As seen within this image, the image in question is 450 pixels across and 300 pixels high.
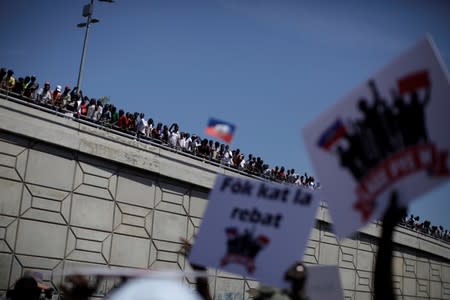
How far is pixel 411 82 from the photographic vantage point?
15.2 ft

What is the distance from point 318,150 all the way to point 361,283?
27.2 meters

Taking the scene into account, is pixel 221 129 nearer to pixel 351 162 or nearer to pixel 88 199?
pixel 351 162

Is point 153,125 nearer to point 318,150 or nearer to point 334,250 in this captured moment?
point 334,250

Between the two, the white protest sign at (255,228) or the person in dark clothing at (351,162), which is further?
the white protest sign at (255,228)

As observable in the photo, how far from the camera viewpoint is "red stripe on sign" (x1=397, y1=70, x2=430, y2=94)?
460 centimetres

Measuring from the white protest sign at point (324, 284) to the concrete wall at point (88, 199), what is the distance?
32.3ft

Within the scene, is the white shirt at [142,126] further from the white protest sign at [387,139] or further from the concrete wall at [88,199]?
the white protest sign at [387,139]

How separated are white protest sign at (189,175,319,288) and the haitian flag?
1301 millimetres

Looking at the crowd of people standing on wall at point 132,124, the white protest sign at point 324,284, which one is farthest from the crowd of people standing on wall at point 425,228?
the white protest sign at point 324,284

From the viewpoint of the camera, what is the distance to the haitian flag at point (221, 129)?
696cm

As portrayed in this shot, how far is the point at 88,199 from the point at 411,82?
14.8m

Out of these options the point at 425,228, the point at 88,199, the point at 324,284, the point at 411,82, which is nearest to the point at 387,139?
the point at 411,82

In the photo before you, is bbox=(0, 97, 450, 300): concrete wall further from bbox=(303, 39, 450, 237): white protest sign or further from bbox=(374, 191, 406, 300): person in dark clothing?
bbox=(374, 191, 406, 300): person in dark clothing

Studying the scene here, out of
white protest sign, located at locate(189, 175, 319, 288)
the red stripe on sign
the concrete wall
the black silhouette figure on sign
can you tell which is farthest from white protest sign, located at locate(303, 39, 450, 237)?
the concrete wall
